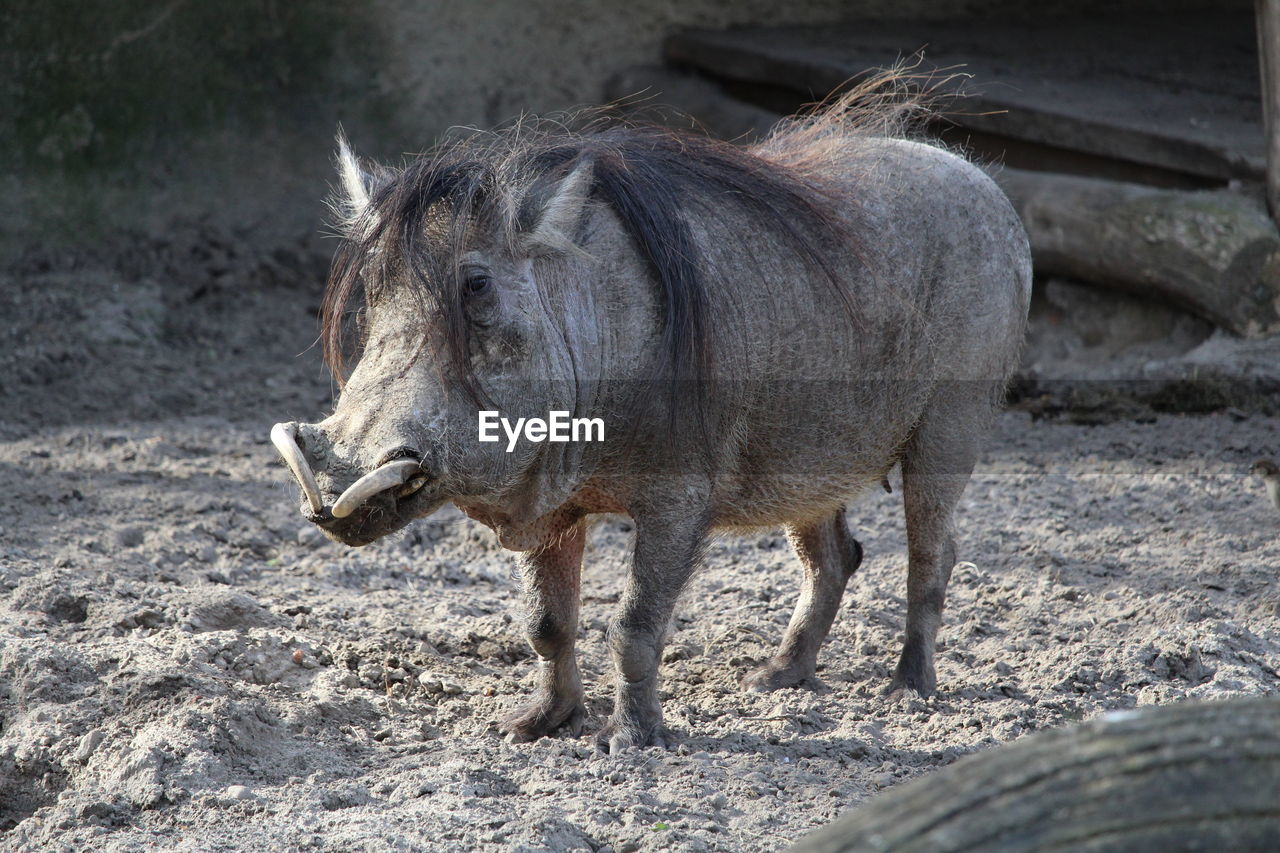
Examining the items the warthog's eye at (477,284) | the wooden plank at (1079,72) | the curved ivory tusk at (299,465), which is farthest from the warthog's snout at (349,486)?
the wooden plank at (1079,72)

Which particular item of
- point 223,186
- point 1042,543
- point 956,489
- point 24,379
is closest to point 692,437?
point 956,489

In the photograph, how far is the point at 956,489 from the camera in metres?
3.67

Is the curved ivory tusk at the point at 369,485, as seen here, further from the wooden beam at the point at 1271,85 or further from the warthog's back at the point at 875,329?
the wooden beam at the point at 1271,85

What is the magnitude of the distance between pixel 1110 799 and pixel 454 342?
1.62 metres

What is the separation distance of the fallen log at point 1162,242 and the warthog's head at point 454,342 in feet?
9.24

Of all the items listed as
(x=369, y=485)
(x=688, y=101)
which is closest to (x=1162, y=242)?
(x=688, y=101)

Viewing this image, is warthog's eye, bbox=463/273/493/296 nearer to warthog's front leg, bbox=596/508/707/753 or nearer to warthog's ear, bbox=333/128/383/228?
warthog's ear, bbox=333/128/383/228

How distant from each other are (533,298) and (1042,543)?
7.73 ft

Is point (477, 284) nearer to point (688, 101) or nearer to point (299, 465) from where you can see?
point (299, 465)

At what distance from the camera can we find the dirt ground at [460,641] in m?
2.86

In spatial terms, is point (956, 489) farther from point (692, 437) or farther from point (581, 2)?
point (581, 2)

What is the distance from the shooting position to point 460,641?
3.89m

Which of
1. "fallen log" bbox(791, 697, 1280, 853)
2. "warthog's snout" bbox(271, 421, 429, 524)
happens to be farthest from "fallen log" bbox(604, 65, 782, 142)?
"fallen log" bbox(791, 697, 1280, 853)

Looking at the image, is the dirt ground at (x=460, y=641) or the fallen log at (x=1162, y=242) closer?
the dirt ground at (x=460, y=641)
